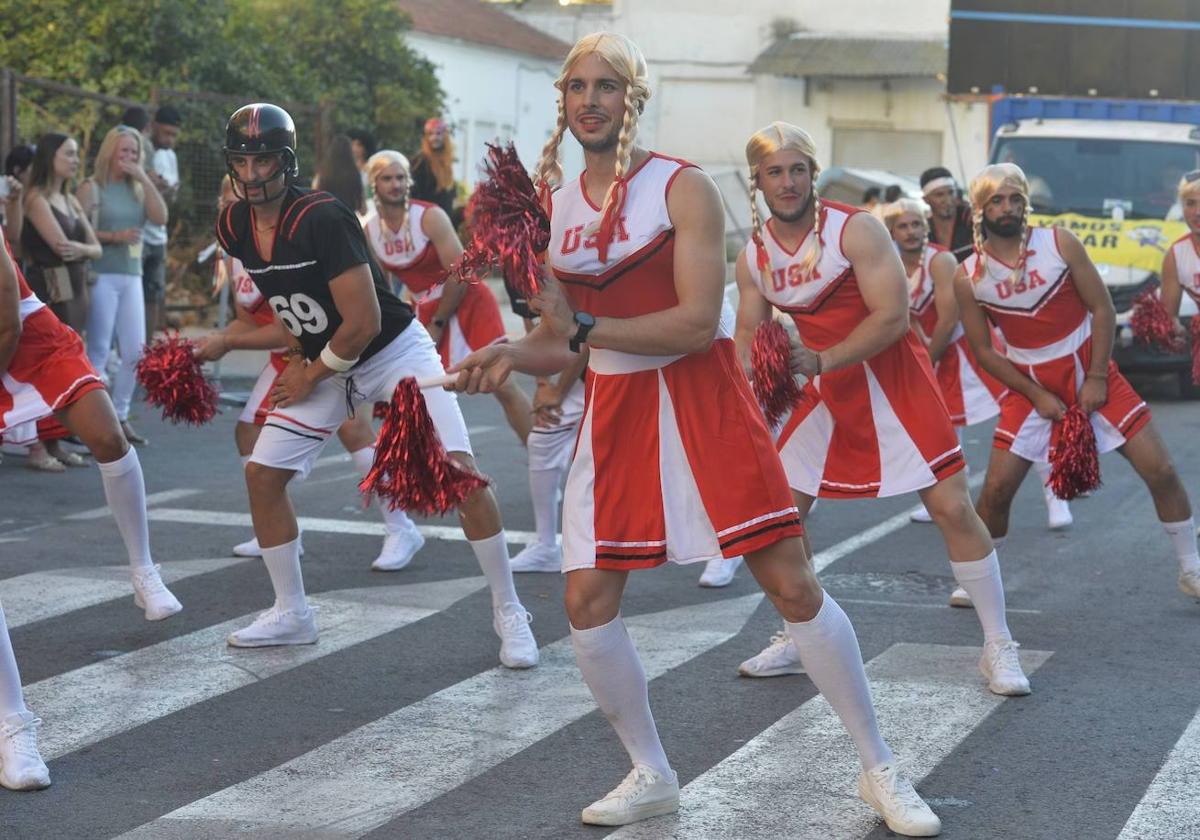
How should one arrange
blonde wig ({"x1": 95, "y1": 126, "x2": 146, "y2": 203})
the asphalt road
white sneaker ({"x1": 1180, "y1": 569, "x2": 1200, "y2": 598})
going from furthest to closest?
1. blonde wig ({"x1": 95, "y1": 126, "x2": 146, "y2": 203})
2. white sneaker ({"x1": 1180, "y1": 569, "x2": 1200, "y2": 598})
3. the asphalt road

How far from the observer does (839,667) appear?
477cm

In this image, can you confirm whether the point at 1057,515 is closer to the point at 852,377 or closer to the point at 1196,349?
the point at 1196,349

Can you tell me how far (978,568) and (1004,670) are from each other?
0.37 m

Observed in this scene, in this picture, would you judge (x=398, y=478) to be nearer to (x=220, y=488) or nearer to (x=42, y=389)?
(x=42, y=389)

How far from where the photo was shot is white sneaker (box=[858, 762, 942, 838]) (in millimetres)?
4793

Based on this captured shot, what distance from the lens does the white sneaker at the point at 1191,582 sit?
7.88 meters

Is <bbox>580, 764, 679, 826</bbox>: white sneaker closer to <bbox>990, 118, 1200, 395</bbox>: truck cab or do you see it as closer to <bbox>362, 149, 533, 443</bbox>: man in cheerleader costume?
<bbox>362, 149, 533, 443</bbox>: man in cheerleader costume

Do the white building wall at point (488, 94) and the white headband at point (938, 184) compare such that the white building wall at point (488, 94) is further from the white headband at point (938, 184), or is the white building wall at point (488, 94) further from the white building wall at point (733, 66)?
the white headband at point (938, 184)

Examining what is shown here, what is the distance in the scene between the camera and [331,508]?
10.3 meters

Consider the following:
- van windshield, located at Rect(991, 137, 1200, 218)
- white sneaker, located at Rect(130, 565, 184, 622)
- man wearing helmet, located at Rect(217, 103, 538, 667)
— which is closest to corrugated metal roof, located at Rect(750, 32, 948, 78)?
van windshield, located at Rect(991, 137, 1200, 218)

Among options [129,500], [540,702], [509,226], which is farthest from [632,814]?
[129,500]

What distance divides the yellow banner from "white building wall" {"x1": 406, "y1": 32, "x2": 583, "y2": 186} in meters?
21.0

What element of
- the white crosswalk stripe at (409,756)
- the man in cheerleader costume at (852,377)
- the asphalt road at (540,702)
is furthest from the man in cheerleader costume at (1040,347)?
the white crosswalk stripe at (409,756)

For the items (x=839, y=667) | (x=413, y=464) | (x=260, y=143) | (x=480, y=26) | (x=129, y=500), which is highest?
(x=480, y=26)
